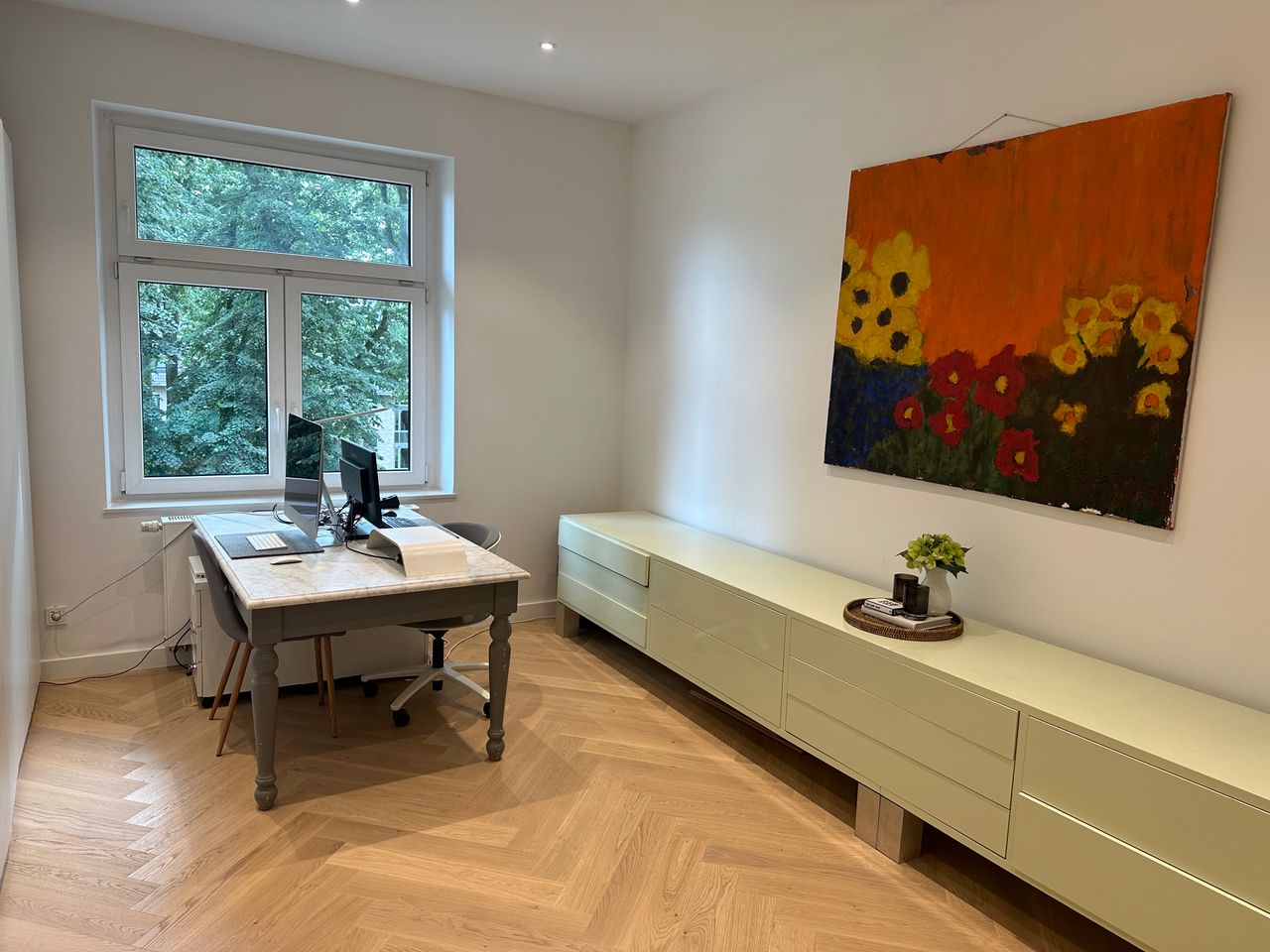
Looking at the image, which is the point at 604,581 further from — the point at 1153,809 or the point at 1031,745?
the point at 1153,809

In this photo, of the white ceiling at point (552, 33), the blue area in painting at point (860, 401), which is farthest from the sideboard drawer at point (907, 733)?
the white ceiling at point (552, 33)

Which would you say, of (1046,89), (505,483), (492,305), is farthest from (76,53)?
(1046,89)

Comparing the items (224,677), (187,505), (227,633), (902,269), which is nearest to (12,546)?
(227,633)

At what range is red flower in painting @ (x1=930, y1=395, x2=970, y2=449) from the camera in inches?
121

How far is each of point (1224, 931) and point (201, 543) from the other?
3.53 metres

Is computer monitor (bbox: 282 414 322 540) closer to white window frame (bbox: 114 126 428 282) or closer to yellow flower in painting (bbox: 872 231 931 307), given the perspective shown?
white window frame (bbox: 114 126 428 282)

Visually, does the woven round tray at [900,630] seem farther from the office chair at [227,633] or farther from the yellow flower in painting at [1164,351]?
the office chair at [227,633]

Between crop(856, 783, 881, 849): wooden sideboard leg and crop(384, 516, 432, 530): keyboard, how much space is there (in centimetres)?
207

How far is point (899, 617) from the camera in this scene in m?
2.79

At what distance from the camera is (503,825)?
111 inches

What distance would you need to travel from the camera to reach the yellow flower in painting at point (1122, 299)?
2.53m

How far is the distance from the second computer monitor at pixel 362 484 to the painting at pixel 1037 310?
196 centimetres

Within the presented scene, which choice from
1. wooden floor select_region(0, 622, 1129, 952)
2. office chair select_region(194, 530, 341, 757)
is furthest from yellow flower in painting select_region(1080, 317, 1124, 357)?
office chair select_region(194, 530, 341, 757)

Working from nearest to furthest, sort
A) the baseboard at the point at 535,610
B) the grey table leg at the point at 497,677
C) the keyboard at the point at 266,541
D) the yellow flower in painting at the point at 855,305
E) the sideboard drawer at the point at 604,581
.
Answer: the grey table leg at the point at 497,677, the keyboard at the point at 266,541, the yellow flower in painting at the point at 855,305, the sideboard drawer at the point at 604,581, the baseboard at the point at 535,610
